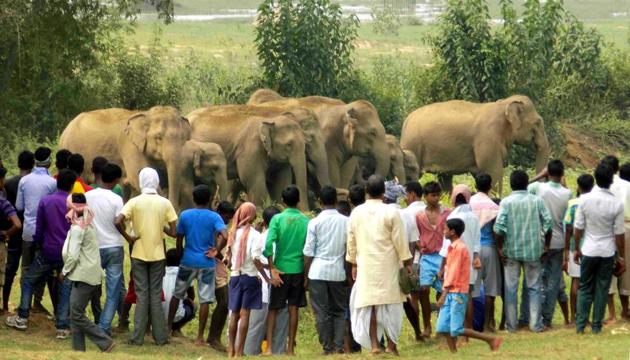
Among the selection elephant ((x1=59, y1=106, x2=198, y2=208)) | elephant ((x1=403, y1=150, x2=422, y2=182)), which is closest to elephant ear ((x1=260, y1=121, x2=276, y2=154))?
elephant ((x1=59, y1=106, x2=198, y2=208))

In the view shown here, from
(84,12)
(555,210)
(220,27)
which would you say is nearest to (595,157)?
(84,12)

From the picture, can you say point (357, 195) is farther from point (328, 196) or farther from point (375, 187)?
point (375, 187)

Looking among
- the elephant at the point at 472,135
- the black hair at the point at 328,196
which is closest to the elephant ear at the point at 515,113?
the elephant at the point at 472,135

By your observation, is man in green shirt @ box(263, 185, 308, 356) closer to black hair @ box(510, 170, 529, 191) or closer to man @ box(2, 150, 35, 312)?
black hair @ box(510, 170, 529, 191)

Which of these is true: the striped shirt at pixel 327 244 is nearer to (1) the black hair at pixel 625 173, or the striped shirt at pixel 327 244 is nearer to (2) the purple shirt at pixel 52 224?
(2) the purple shirt at pixel 52 224

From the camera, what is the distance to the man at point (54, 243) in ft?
52.4

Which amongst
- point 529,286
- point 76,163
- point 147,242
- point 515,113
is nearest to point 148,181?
point 147,242

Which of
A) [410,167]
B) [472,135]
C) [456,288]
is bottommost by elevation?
[410,167]

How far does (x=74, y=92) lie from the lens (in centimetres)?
2883

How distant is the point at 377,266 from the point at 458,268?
2.57 feet

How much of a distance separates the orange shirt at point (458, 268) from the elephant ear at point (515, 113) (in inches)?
524

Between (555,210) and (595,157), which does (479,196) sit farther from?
(595,157)

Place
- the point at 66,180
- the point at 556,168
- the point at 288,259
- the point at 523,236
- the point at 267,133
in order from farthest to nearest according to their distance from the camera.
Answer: the point at 267,133 → the point at 556,168 → the point at 523,236 → the point at 66,180 → the point at 288,259

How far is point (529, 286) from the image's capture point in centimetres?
1684
